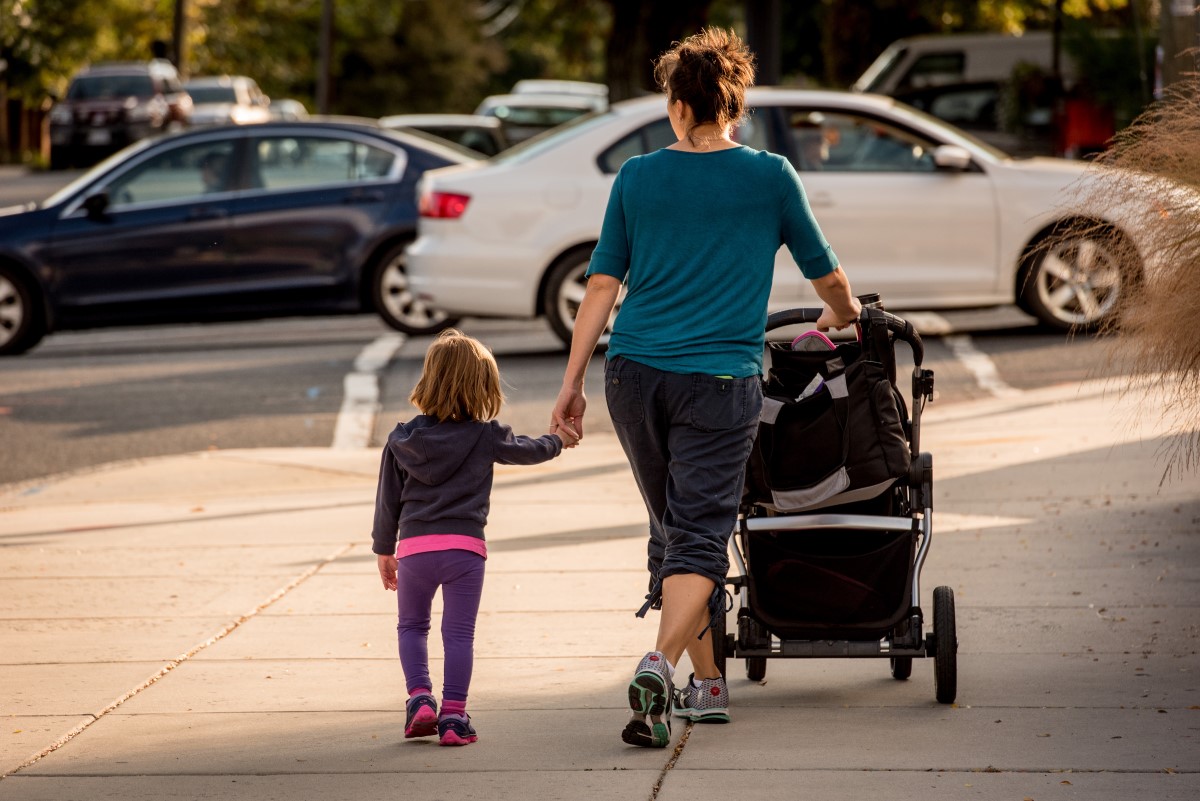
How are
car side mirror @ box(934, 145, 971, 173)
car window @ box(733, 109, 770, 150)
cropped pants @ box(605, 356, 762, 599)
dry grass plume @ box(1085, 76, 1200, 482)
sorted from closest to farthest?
1. cropped pants @ box(605, 356, 762, 599)
2. dry grass plume @ box(1085, 76, 1200, 482)
3. car side mirror @ box(934, 145, 971, 173)
4. car window @ box(733, 109, 770, 150)

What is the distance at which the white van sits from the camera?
78.1 ft

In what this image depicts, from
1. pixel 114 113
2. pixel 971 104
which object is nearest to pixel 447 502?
pixel 971 104

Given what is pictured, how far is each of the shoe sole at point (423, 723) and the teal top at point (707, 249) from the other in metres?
1.07

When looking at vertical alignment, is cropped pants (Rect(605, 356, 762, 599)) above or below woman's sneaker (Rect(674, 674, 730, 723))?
above

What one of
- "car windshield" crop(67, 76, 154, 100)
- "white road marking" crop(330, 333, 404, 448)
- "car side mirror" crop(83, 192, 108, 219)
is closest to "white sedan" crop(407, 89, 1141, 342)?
"white road marking" crop(330, 333, 404, 448)

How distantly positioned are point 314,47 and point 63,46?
19.5m

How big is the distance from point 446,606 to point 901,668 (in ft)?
4.60

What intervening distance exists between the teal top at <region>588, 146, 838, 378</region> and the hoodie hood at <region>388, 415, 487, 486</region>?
0.47 metres

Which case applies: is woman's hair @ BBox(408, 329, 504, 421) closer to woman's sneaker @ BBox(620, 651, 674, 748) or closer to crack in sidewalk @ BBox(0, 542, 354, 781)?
woman's sneaker @ BBox(620, 651, 674, 748)

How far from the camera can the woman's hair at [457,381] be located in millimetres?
4809

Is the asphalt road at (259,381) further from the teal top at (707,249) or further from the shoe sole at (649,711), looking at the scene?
the shoe sole at (649,711)

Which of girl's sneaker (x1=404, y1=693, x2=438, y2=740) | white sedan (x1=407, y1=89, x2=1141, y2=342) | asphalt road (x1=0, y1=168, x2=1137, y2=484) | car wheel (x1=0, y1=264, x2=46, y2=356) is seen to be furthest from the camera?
car wheel (x1=0, y1=264, x2=46, y2=356)

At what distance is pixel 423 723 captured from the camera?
4859mm

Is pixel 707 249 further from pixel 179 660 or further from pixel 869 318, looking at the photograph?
pixel 179 660
